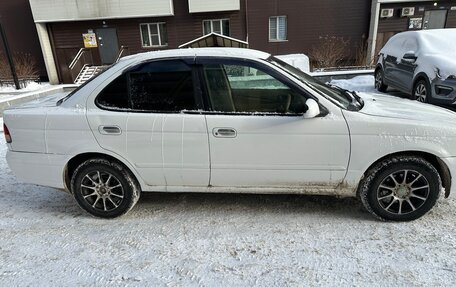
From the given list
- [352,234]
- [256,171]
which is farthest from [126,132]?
[352,234]

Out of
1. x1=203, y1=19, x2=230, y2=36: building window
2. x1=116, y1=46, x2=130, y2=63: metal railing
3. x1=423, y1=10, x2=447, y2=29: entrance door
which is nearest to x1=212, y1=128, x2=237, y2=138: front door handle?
x1=203, y1=19, x2=230, y2=36: building window

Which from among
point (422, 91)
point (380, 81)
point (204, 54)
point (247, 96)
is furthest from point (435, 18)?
point (204, 54)

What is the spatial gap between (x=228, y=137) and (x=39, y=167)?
2027mm

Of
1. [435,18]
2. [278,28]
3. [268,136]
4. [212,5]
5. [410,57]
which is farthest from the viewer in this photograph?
[278,28]

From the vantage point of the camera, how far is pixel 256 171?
10.5 feet

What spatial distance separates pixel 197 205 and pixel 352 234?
1.62 metres

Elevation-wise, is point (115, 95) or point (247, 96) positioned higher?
point (115, 95)

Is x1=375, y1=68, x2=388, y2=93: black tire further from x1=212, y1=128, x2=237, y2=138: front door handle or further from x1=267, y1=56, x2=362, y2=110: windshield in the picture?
x1=212, y1=128, x2=237, y2=138: front door handle

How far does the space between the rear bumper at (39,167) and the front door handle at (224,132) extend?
5.20ft

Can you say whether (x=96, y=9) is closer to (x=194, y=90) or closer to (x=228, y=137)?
(x=194, y=90)

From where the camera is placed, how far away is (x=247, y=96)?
11.1 ft

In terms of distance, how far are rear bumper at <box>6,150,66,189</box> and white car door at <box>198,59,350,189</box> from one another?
160 cm

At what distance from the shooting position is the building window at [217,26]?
17673 mm

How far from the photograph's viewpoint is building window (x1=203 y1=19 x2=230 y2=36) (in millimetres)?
17673
